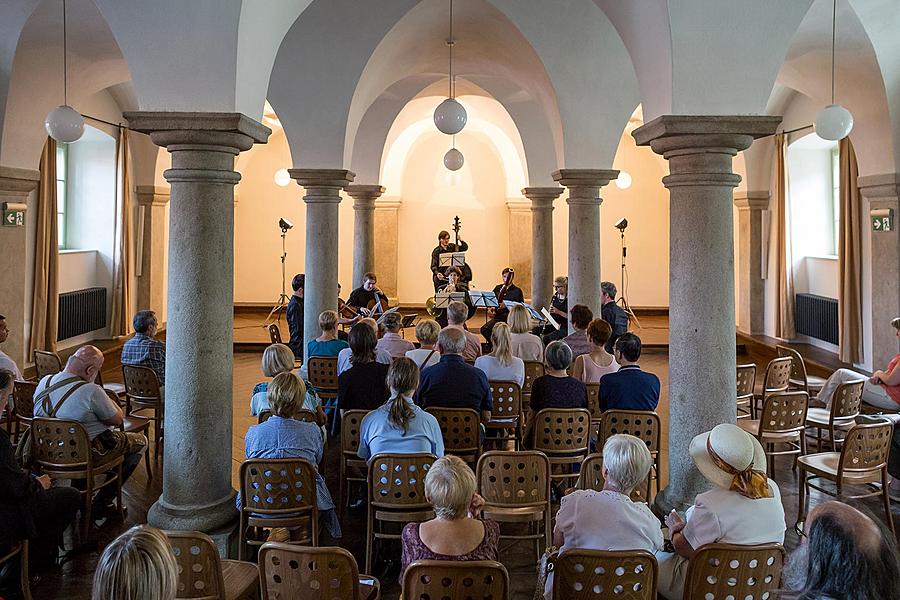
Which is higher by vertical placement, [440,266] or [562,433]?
[440,266]

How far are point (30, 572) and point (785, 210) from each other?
12.0m

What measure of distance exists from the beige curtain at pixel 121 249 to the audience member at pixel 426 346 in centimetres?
872

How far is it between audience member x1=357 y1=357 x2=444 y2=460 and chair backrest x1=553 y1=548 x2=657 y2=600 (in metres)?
1.49

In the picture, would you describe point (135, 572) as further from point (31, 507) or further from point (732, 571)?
point (31, 507)

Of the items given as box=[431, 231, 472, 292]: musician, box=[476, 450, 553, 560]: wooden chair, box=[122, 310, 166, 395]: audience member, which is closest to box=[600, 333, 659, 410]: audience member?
box=[476, 450, 553, 560]: wooden chair

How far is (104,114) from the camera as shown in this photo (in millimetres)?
12156

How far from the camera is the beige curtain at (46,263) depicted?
397 inches

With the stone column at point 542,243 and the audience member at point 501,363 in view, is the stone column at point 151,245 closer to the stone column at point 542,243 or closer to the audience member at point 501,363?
the stone column at point 542,243

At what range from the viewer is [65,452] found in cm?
435

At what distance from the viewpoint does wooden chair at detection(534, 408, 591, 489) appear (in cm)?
459

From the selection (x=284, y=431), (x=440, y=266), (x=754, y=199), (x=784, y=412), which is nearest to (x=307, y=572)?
(x=284, y=431)

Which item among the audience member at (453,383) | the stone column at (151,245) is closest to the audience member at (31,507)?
the audience member at (453,383)

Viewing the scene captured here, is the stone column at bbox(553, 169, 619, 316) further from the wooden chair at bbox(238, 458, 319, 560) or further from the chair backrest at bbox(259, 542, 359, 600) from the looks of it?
the chair backrest at bbox(259, 542, 359, 600)

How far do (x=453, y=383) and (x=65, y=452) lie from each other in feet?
7.64
